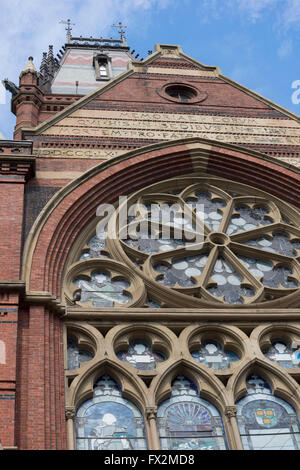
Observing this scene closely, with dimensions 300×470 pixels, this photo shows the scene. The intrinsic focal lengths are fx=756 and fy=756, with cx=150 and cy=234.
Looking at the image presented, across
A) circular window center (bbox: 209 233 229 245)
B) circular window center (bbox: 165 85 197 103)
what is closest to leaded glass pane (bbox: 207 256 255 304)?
circular window center (bbox: 209 233 229 245)

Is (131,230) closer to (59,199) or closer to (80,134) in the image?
(59,199)

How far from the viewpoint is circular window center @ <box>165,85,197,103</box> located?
61.1 feet

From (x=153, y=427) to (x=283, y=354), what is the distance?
2.81 meters

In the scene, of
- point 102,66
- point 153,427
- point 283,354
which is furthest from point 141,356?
point 102,66

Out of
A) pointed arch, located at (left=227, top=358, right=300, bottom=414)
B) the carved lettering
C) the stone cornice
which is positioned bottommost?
pointed arch, located at (left=227, top=358, right=300, bottom=414)

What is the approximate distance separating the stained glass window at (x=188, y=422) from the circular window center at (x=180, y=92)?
902cm

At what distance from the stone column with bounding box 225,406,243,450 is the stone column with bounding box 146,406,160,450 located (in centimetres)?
105

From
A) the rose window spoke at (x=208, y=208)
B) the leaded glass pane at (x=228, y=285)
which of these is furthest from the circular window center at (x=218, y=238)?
the leaded glass pane at (x=228, y=285)

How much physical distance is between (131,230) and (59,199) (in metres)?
1.50

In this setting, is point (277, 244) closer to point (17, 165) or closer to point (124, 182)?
point (124, 182)

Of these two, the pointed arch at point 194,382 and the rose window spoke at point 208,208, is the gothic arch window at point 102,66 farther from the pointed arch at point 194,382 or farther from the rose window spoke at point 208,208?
the pointed arch at point 194,382

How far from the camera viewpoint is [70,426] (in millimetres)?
10430

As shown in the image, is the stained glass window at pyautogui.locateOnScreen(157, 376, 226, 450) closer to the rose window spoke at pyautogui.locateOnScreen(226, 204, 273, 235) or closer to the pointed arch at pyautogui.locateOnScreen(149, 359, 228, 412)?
the pointed arch at pyautogui.locateOnScreen(149, 359, 228, 412)
